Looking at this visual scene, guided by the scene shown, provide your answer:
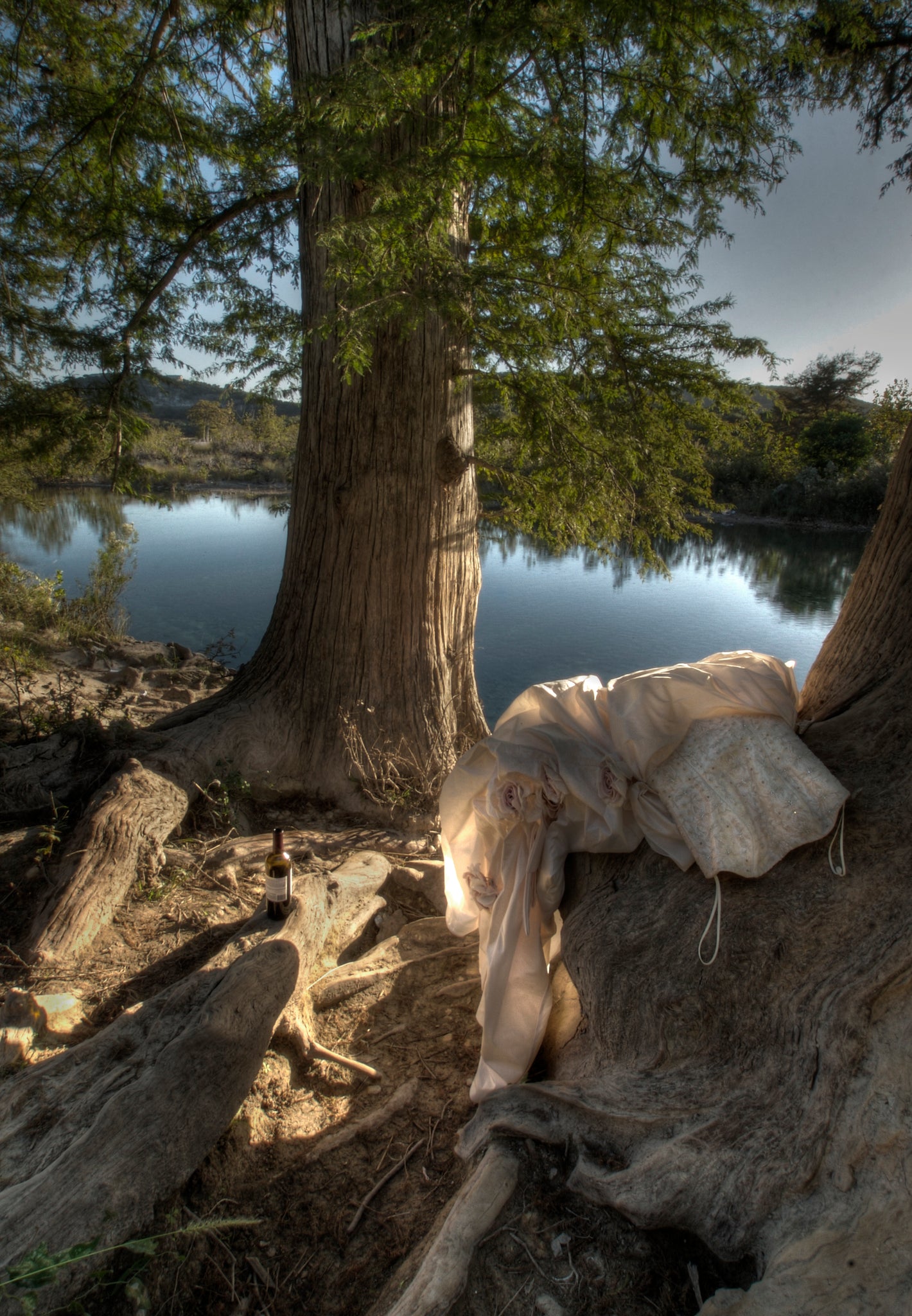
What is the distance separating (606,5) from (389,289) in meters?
1.07

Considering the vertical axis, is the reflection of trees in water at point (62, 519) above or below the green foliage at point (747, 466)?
below

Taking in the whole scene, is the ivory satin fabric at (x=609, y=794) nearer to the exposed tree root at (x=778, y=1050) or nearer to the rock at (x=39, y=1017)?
the exposed tree root at (x=778, y=1050)

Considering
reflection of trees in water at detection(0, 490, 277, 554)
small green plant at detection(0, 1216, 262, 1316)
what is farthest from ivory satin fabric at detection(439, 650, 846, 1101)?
reflection of trees in water at detection(0, 490, 277, 554)

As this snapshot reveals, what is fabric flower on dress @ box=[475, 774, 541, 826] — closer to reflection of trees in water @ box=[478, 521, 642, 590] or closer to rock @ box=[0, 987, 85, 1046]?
rock @ box=[0, 987, 85, 1046]

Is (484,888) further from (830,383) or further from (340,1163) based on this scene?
(830,383)

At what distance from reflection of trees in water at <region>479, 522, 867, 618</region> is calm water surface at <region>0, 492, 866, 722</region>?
0.18 ft

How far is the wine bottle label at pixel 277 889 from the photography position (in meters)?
2.67

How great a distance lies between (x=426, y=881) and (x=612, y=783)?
1.67 m

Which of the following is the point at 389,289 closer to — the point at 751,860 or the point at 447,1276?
the point at 751,860

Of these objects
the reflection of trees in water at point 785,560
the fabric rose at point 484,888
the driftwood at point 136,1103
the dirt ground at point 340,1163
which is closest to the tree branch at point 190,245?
the dirt ground at point 340,1163

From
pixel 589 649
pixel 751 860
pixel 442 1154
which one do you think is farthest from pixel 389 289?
pixel 589 649

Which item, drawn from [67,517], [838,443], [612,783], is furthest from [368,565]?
[838,443]

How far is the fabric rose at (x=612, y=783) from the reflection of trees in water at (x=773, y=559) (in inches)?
368

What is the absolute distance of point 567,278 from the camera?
3730 mm
